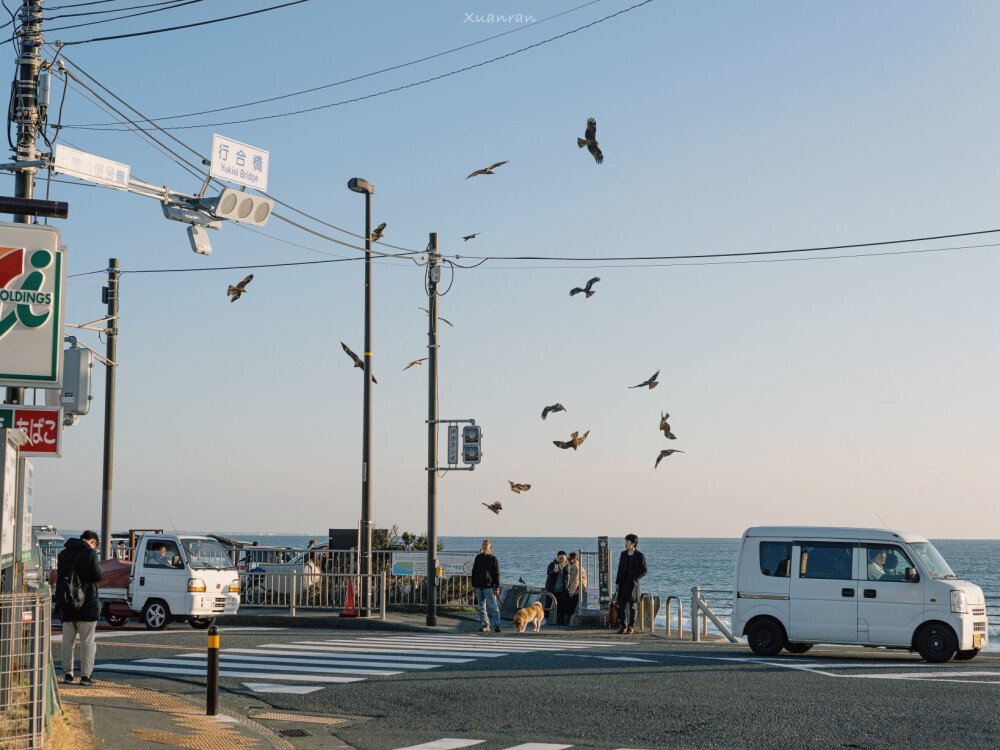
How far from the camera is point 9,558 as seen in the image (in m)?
8.85

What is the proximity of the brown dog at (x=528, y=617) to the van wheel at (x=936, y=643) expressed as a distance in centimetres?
789

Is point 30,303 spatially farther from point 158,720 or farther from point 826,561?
point 826,561

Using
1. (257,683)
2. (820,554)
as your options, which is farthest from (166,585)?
(820,554)

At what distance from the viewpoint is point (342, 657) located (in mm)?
16219

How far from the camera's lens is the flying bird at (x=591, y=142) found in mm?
17859

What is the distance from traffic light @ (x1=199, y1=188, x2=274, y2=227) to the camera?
50.1ft

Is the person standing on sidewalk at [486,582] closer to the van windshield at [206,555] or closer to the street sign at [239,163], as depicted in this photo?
the van windshield at [206,555]

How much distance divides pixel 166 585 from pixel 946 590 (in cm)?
1361

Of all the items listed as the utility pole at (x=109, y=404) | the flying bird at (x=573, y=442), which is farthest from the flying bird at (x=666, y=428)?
the utility pole at (x=109, y=404)

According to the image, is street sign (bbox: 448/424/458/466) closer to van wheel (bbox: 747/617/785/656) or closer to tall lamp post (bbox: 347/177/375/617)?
tall lamp post (bbox: 347/177/375/617)

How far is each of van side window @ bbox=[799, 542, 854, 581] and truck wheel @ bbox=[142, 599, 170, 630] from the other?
11671mm

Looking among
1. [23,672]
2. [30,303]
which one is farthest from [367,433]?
[23,672]

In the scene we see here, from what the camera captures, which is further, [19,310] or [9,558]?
[19,310]

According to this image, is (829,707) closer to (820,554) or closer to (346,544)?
(820,554)
